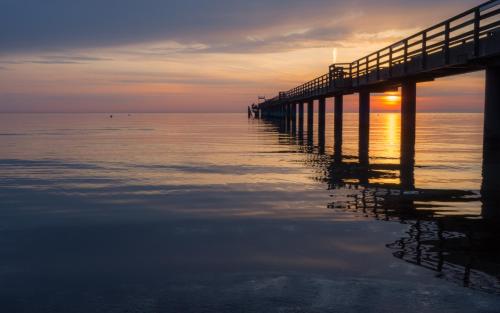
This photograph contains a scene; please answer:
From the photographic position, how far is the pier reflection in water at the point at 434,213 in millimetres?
6582

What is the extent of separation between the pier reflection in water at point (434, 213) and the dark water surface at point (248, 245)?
0.03m

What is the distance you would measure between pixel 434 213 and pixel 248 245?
12.9ft

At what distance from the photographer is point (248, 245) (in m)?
7.79

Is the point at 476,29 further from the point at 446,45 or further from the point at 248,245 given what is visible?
the point at 248,245

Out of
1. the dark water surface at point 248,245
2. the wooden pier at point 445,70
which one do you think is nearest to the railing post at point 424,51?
the wooden pier at point 445,70

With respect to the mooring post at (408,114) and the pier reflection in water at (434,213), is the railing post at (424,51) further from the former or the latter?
the pier reflection in water at (434,213)

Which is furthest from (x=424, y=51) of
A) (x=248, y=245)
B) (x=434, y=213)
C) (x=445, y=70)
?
(x=248, y=245)

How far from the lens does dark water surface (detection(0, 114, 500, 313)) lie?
221 inches

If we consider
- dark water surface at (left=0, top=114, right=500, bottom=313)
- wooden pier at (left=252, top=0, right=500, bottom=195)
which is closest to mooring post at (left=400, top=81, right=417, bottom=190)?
wooden pier at (left=252, top=0, right=500, bottom=195)

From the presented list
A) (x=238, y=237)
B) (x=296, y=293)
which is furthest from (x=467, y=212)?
(x=296, y=293)

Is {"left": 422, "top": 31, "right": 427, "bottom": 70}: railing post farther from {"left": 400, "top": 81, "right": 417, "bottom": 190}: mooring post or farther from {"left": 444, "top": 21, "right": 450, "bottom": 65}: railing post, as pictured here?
{"left": 400, "top": 81, "right": 417, "bottom": 190}: mooring post

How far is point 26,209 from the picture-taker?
35.9 ft

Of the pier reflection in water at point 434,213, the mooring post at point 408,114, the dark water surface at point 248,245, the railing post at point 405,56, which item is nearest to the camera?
the dark water surface at point 248,245

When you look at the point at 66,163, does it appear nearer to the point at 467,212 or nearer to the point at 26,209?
the point at 26,209
